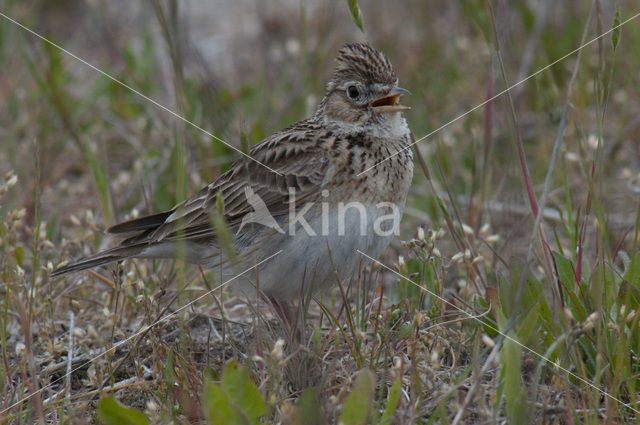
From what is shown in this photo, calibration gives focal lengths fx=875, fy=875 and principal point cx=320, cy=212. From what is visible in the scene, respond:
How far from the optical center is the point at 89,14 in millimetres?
9430

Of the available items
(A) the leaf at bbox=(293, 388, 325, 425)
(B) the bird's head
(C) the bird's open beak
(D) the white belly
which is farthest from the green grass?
(B) the bird's head

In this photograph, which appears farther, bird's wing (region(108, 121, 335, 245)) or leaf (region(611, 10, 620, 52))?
bird's wing (region(108, 121, 335, 245))

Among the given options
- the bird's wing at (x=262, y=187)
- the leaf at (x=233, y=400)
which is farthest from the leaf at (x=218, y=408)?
the bird's wing at (x=262, y=187)

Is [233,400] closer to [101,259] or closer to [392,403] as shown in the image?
[392,403]

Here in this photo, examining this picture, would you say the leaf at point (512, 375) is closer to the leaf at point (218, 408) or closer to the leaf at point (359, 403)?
the leaf at point (359, 403)

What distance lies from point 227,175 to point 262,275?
2.61ft

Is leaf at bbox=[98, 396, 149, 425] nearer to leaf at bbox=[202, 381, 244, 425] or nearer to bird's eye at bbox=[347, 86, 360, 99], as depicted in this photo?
leaf at bbox=[202, 381, 244, 425]

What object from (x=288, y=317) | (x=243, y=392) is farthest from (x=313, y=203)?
(x=243, y=392)

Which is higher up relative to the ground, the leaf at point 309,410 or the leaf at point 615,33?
the leaf at point 615,33

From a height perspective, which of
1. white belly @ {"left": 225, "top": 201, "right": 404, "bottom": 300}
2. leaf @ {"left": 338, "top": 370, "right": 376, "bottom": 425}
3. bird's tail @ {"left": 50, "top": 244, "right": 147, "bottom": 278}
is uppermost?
bird's tail @ {"left": 50, "top": 244, "right": 147, "bottom": 278}

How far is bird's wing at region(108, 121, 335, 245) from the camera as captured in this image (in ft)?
14.2

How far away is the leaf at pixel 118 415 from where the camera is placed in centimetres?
317

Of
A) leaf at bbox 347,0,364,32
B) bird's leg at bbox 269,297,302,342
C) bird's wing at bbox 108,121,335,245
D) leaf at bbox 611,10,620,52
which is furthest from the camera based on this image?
bird's wing at bbox 108,121,335,245

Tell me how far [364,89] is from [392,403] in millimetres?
1943
